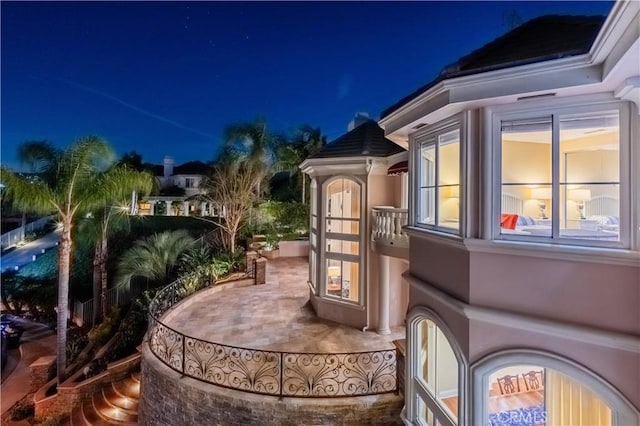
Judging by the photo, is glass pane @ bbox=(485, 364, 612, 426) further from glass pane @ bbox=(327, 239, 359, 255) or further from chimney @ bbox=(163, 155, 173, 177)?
chimney @ bbox=(163, 155, 173, 177)

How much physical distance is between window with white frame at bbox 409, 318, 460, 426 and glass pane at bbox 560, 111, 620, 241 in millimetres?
2321

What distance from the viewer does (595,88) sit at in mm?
3158

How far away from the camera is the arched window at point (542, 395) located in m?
3.17

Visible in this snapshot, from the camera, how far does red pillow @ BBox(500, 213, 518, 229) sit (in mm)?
3801

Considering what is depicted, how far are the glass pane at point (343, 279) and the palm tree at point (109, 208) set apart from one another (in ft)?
27.2

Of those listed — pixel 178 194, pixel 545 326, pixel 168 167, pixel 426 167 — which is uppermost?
pixel 168 167

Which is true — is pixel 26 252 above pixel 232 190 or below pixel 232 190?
below

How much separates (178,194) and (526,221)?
3464 cm

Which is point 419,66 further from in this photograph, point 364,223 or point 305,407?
point 305,407

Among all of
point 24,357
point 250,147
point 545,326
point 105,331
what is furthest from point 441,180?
point 24,357

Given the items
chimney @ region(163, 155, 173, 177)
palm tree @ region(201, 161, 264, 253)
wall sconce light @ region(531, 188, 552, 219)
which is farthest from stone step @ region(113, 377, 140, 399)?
chimney @ region(163, 155, 173, 177)

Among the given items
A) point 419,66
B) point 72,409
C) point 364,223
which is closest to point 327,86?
point 419,66

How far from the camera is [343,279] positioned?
9781 millimetres

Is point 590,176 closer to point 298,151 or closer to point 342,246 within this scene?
point 342,246
